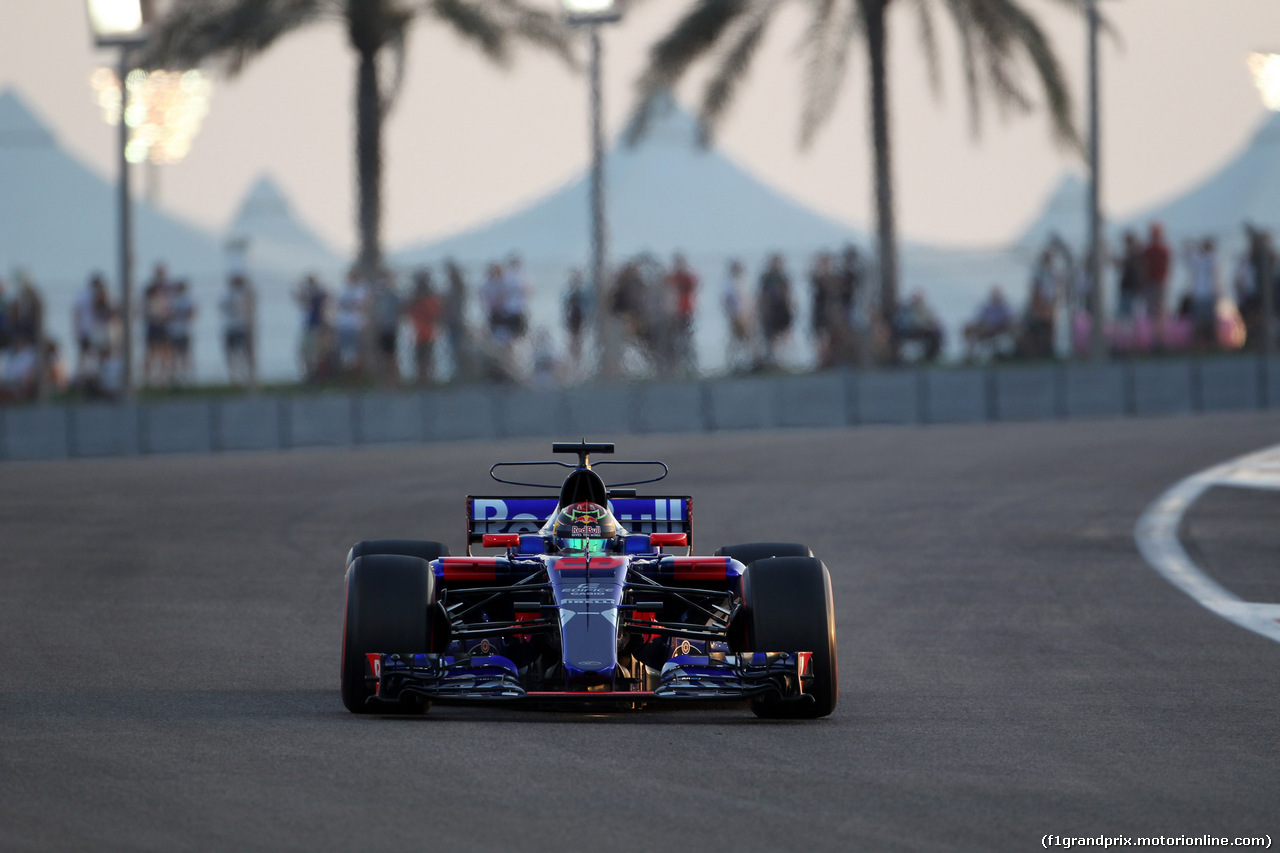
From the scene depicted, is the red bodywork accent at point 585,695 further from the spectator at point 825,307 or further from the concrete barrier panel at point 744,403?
the spectator at point 825,307

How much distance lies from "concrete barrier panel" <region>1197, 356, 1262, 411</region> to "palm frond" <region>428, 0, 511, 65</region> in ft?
34.7

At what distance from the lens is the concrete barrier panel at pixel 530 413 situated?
75.9 ft

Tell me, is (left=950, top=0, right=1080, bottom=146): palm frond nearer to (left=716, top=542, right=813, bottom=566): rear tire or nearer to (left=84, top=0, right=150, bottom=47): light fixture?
(left=84, top=0, right=150, bottom=47): light fixture

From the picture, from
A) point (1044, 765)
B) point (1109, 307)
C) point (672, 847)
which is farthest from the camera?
point (1109, 307)

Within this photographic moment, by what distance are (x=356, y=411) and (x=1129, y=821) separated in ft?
59.7

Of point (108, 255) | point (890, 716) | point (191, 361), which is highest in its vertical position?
point (108, 255)

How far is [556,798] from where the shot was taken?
6.01m

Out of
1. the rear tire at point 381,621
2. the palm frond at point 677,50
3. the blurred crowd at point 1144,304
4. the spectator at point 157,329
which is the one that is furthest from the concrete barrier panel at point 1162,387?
the rear tire at point 381,621

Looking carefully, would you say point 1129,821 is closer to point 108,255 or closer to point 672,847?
point 672,847

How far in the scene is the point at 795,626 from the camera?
7895mm

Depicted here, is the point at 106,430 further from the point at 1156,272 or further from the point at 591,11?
the point at 1156,272

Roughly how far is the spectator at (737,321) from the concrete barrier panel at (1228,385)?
5.26m

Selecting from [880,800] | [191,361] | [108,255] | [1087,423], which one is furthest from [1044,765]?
[108,255]

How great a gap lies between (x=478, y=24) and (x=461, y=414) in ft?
23.5
